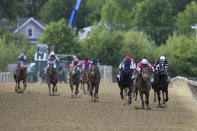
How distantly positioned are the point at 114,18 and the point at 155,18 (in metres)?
8.28

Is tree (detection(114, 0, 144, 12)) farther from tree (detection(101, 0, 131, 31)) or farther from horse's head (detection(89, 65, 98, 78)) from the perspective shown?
horse's head (detection(89, 65, 98, 78))

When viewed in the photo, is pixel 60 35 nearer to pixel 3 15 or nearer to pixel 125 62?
pixel 3 15

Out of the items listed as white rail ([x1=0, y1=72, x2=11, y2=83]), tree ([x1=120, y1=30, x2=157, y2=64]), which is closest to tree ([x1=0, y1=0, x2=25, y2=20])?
tree ([x1=120, y1=30, x2=157, y2=64])

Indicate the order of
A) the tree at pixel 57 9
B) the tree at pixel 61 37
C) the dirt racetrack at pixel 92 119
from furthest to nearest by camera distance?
the tree at pixel 57 9 < the tree at pixel 61 37 < the dirt racetrack at pixel 92 119

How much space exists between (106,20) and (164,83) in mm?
64181

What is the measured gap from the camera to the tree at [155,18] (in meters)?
89.1

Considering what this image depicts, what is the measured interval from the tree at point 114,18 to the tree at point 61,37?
14798 millimetres

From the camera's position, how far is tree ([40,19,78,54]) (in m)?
69.5

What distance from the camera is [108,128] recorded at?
13172 millimetres

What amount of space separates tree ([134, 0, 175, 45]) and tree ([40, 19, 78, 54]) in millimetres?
22397

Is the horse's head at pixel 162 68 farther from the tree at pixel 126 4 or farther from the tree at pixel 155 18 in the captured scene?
the tree at pixel 126 4

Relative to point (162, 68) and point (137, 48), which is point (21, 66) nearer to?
point (162, 68)

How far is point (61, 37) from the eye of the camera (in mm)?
69562

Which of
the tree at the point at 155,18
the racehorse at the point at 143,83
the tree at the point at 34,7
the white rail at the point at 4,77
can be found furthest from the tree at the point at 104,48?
the racehorse at the point at 143,83
